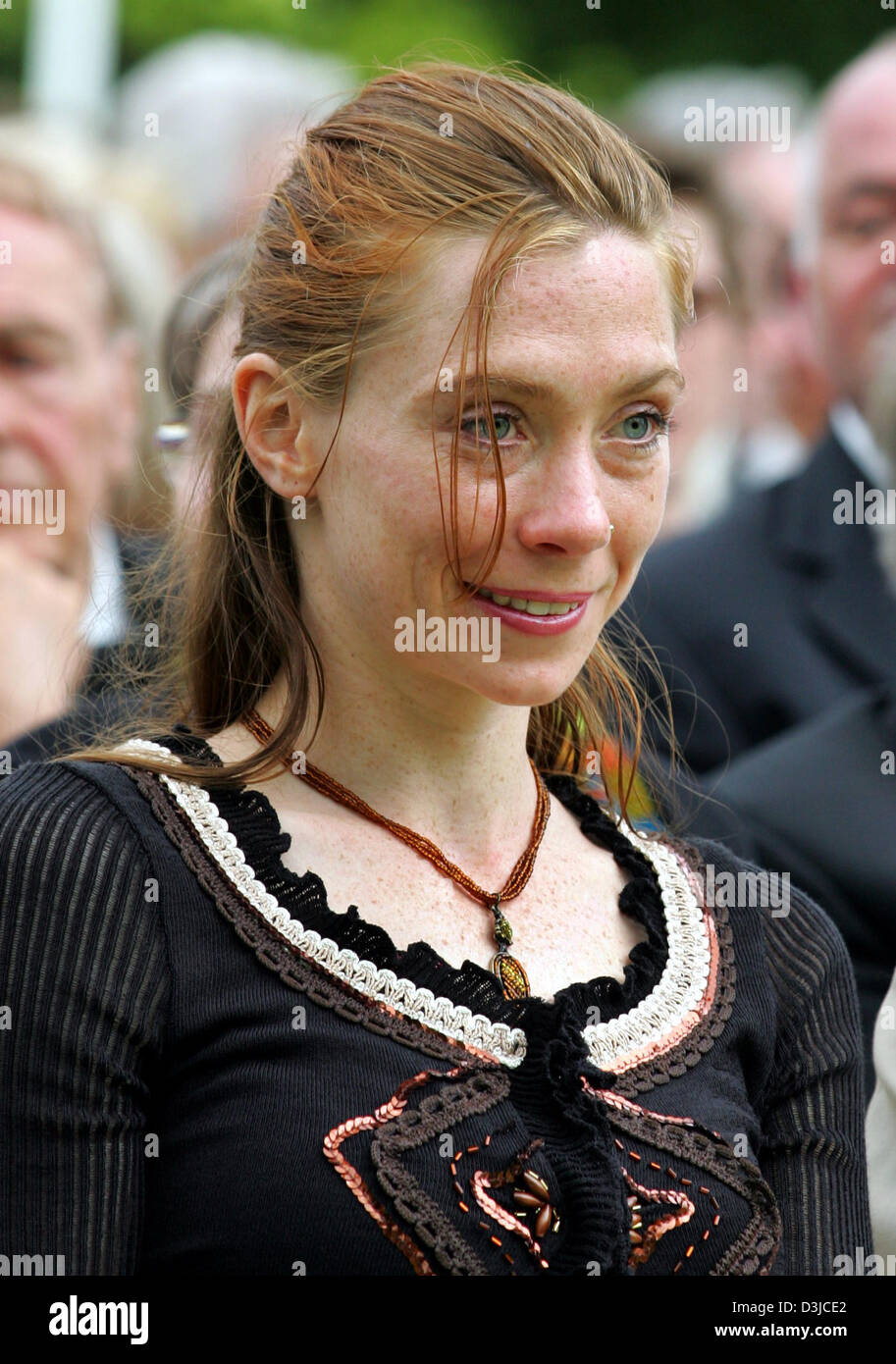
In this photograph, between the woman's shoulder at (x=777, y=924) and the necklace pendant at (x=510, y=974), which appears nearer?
the necklace pendant at (x=510, y=974)

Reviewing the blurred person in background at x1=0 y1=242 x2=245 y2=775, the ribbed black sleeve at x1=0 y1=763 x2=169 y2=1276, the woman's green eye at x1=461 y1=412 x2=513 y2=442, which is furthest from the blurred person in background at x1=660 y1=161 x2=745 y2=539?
the ribbed black sleeve at x1=0 y1=763 x2=169 y2=1276

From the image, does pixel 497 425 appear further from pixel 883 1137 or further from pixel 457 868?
pixel 883 1137

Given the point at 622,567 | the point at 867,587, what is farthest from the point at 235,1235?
the point at 867,587

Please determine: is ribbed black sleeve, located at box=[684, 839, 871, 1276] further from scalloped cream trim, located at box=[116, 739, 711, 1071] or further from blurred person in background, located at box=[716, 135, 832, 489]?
blurred person in background, located at box=[716, 135, 832, 489]

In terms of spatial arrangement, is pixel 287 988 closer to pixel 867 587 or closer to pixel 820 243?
pixel 867 587

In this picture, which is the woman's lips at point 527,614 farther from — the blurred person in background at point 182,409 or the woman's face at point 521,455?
the blurred person in background at point 182,409

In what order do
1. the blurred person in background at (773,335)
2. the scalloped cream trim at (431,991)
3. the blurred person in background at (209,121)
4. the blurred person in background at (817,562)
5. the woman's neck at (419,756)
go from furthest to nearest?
the blurred person in background at (773,335), the blurred person in background at (209,121), the blurred person in background at (817,562), the woman's neck at (419,756), the scalloped cream trim at (431,991)

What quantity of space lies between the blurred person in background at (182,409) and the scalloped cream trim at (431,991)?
0.36 m

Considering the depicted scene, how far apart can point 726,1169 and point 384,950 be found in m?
0.41

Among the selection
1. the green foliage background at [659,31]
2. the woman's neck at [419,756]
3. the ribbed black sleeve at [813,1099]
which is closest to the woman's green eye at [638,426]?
the woman's neck at [419,756]

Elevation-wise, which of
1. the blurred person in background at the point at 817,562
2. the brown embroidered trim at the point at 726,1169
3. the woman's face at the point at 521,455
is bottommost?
the brown embroidered trim at the point at 726,1169

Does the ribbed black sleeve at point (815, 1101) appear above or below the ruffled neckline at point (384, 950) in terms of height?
→ below

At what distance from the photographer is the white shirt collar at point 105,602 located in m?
2.41

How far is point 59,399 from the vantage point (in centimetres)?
386
